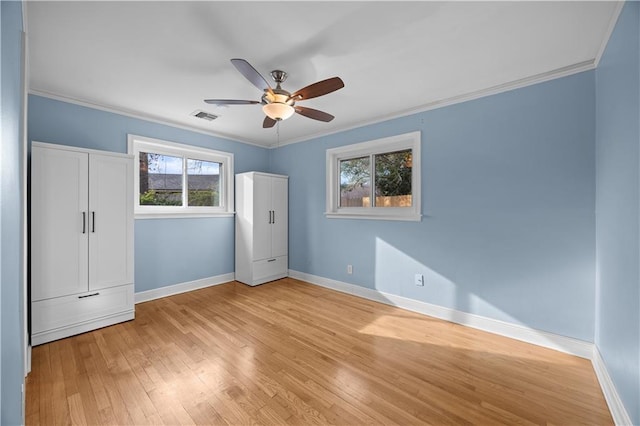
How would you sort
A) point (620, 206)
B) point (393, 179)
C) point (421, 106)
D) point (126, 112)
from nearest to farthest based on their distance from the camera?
point (620, 206) → point (421, 106) → point (126, 112) → point (393, 179)

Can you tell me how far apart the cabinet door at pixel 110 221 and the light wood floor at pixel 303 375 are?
21.8 inches

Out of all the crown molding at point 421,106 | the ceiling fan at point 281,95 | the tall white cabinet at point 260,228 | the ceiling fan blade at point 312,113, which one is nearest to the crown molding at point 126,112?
the crown molding at point 421,106

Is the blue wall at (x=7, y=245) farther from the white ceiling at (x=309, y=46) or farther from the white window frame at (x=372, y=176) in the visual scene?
the white window frame at (x=372, y=176)

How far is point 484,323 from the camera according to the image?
2676mm

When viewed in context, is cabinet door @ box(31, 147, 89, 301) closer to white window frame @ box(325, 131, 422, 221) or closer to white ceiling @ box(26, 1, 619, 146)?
white ceiling @ box(26, 1, 619, 146)

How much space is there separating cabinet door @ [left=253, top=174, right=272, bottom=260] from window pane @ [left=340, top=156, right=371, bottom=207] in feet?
4.04

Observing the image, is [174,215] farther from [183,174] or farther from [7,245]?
[7,245]

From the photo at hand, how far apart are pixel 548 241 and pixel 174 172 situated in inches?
177

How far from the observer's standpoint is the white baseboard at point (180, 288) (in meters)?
3.44

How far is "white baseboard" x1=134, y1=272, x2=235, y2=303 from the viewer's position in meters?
3.44

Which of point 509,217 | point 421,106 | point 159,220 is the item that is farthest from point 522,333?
point 159,220

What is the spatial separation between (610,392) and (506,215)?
55.8 inches

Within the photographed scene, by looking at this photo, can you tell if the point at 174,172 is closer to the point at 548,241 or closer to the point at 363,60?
the point at 363,60

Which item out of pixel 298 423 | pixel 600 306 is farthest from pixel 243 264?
pixel 600 306
